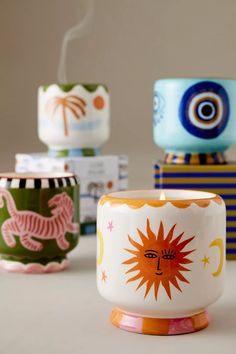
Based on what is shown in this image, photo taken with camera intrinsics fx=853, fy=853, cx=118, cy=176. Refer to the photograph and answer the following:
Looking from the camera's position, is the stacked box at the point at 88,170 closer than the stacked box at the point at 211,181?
No

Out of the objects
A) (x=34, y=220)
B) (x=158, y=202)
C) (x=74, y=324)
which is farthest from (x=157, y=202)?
(x=34, y=220)

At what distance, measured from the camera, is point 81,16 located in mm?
3033

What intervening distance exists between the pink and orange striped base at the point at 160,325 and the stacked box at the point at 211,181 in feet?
1.82

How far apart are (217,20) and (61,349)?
223 cm

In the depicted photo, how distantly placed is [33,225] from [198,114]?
40 centimetres

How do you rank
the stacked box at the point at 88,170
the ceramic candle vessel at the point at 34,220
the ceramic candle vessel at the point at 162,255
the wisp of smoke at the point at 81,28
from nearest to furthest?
the ceramic candle vessel at the point at 162,255
the ceramic candle vessel at the point at 34,220
the stacked box at the point at 88,170
the wisp of smoke at the point at 81,28

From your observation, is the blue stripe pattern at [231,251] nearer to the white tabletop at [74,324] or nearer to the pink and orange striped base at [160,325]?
the white tabletop at [74,324]

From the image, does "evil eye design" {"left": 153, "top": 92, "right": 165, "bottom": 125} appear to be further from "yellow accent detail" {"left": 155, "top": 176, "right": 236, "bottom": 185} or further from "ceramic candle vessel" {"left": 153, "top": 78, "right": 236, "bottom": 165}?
"yellow accent detail" {"left": 155, "top": 176, "right": 236, "bottom": 185}

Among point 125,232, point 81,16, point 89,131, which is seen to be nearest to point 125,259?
point 125,232

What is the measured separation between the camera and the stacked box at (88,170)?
191cm

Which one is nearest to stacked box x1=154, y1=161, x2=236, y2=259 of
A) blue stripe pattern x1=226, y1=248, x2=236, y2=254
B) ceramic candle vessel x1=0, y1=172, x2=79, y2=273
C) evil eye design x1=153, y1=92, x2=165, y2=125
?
blue stripe pattern x1=226, y1=248, x2=236, y2=254

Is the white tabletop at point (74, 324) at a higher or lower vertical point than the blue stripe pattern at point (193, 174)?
lower

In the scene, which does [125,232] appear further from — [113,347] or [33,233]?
[33,233]

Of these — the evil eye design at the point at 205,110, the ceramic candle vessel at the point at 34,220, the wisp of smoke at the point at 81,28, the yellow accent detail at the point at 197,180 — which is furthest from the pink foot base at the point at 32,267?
the wisp of smoke at the point at 81,28
